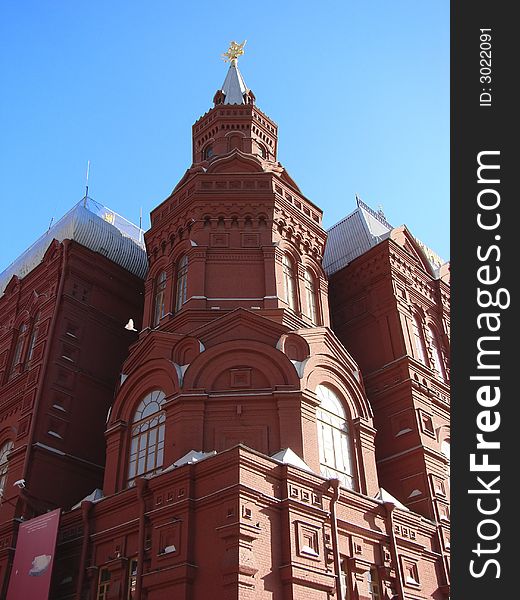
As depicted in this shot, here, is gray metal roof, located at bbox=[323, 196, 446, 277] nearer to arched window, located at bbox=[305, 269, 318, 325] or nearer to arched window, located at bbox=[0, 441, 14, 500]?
Result: arched window, located at bbox=[305, 269, 318, 325]

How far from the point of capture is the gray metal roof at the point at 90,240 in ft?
95.1

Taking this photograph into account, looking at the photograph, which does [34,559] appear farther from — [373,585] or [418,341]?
[418,341]

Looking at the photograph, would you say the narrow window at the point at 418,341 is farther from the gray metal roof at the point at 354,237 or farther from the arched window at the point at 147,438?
the arched window at the point at 147,438

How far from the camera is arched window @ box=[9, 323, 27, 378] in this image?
27.1m

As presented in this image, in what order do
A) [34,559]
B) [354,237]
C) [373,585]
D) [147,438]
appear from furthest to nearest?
1. [354,237]
2. [147,438]
3. [34,559]
4. [373,585]

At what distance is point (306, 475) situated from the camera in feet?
56.0

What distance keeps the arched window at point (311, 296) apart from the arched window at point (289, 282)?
0.70m

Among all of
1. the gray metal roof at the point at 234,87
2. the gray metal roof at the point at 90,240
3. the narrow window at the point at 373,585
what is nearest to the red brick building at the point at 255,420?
the narrow window at the point at 373,585

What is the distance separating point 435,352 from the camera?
2727cm

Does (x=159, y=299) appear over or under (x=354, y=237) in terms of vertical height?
under

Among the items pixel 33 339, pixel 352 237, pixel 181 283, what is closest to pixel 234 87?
pixel 352 237

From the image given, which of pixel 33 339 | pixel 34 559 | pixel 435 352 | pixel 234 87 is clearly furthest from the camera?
pixel 234 87

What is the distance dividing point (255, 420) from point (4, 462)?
1107cm

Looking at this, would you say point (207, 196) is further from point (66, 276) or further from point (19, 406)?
point (19, 406)
